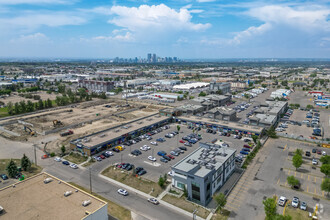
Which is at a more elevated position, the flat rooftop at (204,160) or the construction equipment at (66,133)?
the flat rooftop at (204,160)

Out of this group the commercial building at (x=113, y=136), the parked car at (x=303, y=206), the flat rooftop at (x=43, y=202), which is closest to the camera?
the flat rooftop at (x=43, y=202)

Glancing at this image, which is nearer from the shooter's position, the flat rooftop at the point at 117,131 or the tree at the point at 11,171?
the tree at the point at 11,171

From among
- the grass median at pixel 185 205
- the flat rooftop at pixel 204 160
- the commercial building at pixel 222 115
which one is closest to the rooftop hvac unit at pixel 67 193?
the grass median at pixel 185 205

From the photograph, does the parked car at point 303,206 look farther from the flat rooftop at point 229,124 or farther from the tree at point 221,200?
the flat rooftop at point 229,124

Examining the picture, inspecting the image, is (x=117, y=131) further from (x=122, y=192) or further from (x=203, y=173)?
(x=203, y=173)

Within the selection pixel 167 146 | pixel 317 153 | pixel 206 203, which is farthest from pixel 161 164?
pixel 317 153

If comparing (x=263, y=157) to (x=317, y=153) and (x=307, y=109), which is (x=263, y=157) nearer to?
(x=317, y=153)
